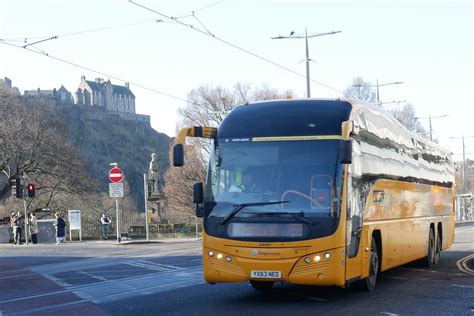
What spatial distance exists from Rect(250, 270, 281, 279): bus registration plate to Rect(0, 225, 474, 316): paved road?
45cm

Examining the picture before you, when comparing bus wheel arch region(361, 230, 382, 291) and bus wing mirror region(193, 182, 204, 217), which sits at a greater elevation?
bus wing mirror region(193, 182, 204, 217)

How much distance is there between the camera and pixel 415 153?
1706cm

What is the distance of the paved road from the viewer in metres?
11.3

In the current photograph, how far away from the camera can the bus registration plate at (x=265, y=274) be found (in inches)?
443

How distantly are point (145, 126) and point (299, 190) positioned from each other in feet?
580

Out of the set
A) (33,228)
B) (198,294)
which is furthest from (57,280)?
(33,228)

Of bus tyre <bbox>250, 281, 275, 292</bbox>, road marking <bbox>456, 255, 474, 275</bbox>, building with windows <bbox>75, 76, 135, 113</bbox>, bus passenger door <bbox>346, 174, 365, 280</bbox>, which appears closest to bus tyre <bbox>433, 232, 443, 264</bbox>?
road marking <bbox>456, 255, 474, 275</bbox>

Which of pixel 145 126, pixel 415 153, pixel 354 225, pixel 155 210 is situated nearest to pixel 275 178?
pixel 354 225

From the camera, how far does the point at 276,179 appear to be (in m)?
11.5

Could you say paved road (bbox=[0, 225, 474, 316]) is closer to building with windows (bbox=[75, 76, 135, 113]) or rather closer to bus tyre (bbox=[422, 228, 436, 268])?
bus tyre (bbox=[422, 228, 436, 268])

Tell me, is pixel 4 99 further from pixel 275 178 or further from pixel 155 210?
pixel 275 178

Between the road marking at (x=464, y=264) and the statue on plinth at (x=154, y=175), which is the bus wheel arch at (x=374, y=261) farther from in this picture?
the statue on plinth at (x=154, y=175)

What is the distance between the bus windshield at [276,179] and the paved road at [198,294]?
1459 millimetres

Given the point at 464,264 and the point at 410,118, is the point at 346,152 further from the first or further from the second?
the point at 410,118
